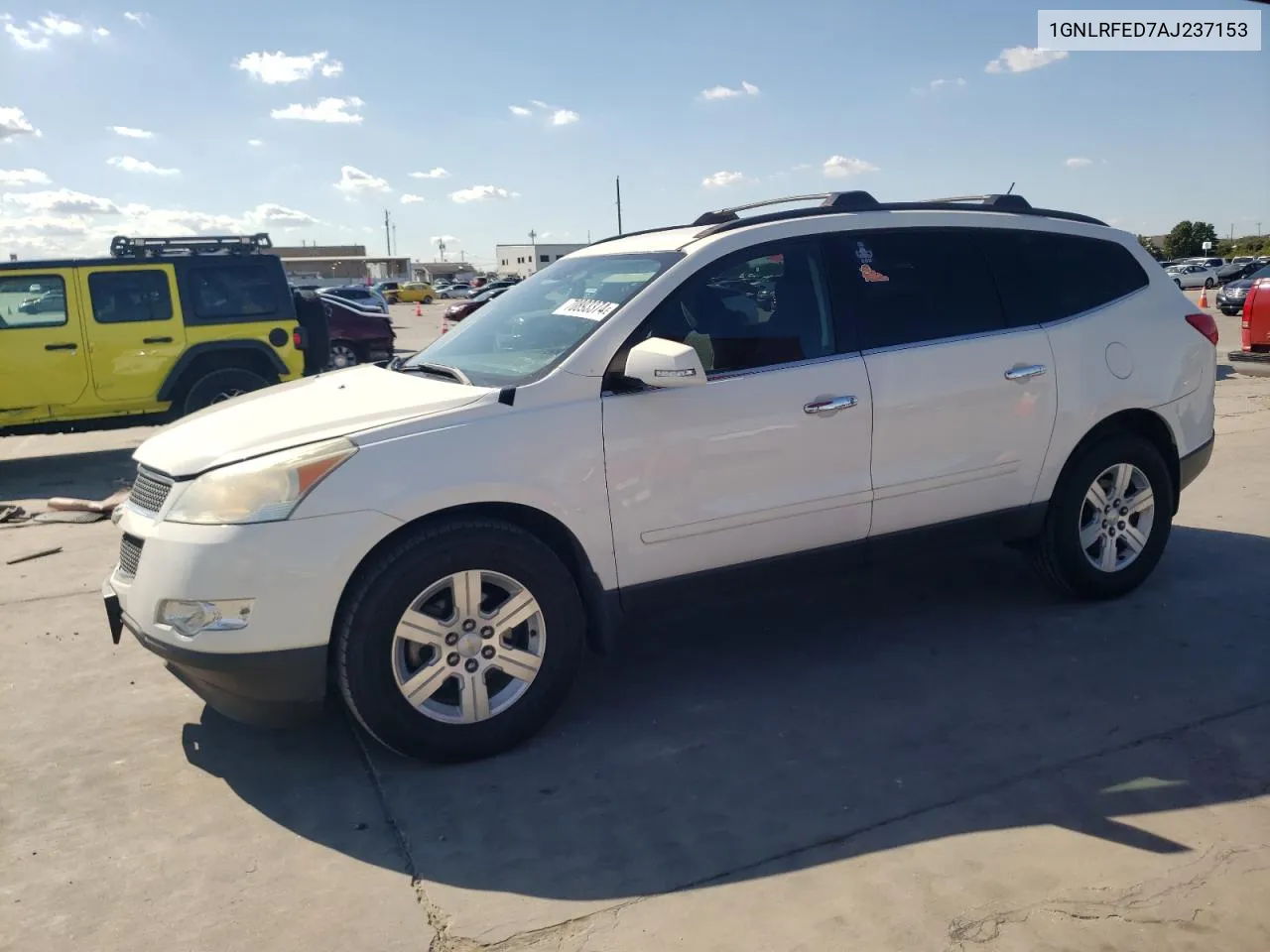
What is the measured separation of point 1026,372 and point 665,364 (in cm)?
186

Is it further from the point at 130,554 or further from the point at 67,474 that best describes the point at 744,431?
the point at 67,474

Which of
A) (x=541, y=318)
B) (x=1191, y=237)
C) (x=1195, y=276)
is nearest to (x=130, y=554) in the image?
(x=541, y=318)

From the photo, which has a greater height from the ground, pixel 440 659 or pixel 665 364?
pixel 665 364

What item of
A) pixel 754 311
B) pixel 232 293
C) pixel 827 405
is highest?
pixel 232 293

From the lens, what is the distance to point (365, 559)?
3.50m

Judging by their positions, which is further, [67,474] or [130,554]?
[67,474]

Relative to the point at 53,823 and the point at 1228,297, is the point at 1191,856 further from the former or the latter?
the point at 1228,297

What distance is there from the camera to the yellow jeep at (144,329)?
9.65 m

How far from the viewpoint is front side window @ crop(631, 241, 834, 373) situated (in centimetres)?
403

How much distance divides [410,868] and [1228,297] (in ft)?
94.9

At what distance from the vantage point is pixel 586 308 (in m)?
4.17

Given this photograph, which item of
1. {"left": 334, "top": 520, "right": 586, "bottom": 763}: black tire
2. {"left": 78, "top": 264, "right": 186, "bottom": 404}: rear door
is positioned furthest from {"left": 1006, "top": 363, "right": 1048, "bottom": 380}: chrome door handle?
{"left": 78, "top": 264, "right": 186, "bottom": 404}: rear door

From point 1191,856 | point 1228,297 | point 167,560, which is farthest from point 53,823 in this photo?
point 1228,297

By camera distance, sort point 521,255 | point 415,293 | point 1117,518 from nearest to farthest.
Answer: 1. point 1117,518
2. point 415,293
3. point 521,255
